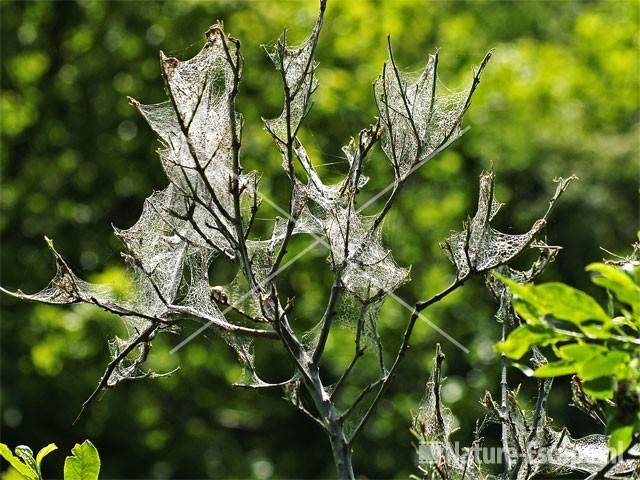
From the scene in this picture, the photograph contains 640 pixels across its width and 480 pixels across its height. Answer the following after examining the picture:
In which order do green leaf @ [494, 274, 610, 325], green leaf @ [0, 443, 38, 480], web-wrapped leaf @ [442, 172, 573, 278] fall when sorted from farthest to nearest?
web-wrapped leaf @ [442, 172, 573, 278] < green leaf @ [0, 443, 38, 480] < green leaf @ [494, 274, 610, 325]

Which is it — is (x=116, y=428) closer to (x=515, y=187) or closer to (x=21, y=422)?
(x=21, y=422)

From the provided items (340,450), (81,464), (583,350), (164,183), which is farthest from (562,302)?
(164,183)

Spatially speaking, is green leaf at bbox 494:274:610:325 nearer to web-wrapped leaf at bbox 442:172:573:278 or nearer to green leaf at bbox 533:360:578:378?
green leaf at bbox 533:360:578:378

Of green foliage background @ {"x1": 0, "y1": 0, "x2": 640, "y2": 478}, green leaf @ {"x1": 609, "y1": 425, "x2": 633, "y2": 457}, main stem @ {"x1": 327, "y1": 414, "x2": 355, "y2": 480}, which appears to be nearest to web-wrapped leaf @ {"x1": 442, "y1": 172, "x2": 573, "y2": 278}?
main stem @ {"x1": 327, "y1": 414, "x2": 355, "y2": 480}

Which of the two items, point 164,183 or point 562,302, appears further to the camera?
point 164,183

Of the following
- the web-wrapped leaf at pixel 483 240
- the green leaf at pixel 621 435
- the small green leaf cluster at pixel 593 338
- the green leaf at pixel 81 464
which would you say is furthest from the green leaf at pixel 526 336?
the green leaf at pixel 81 464

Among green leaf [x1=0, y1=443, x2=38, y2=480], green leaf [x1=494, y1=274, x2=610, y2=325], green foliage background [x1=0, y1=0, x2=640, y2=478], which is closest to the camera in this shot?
green leaf [x1=494, y1=274, x2=610, y2=325]

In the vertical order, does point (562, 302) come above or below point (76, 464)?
above

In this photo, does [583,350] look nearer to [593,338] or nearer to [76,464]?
[593,338]
